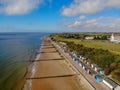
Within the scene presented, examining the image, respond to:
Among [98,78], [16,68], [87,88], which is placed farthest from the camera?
[16,68]

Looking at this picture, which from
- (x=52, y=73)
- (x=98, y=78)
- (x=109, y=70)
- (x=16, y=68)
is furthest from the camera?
(x=16, y=68)

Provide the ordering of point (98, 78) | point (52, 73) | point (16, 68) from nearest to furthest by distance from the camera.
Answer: point (98, 78) → point (52, 73) → point (16, 68)

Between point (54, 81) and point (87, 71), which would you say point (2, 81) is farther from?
point (87, 71)

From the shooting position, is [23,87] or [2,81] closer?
[23,87]

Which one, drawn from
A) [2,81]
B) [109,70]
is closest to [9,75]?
[2,81]

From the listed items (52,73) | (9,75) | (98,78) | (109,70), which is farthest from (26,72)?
(109,70)

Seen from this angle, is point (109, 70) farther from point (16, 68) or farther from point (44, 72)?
point (16, 68)

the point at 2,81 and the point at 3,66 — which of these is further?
the point at 3,66

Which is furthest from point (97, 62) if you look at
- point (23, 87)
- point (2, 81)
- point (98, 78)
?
point (2, 81)
